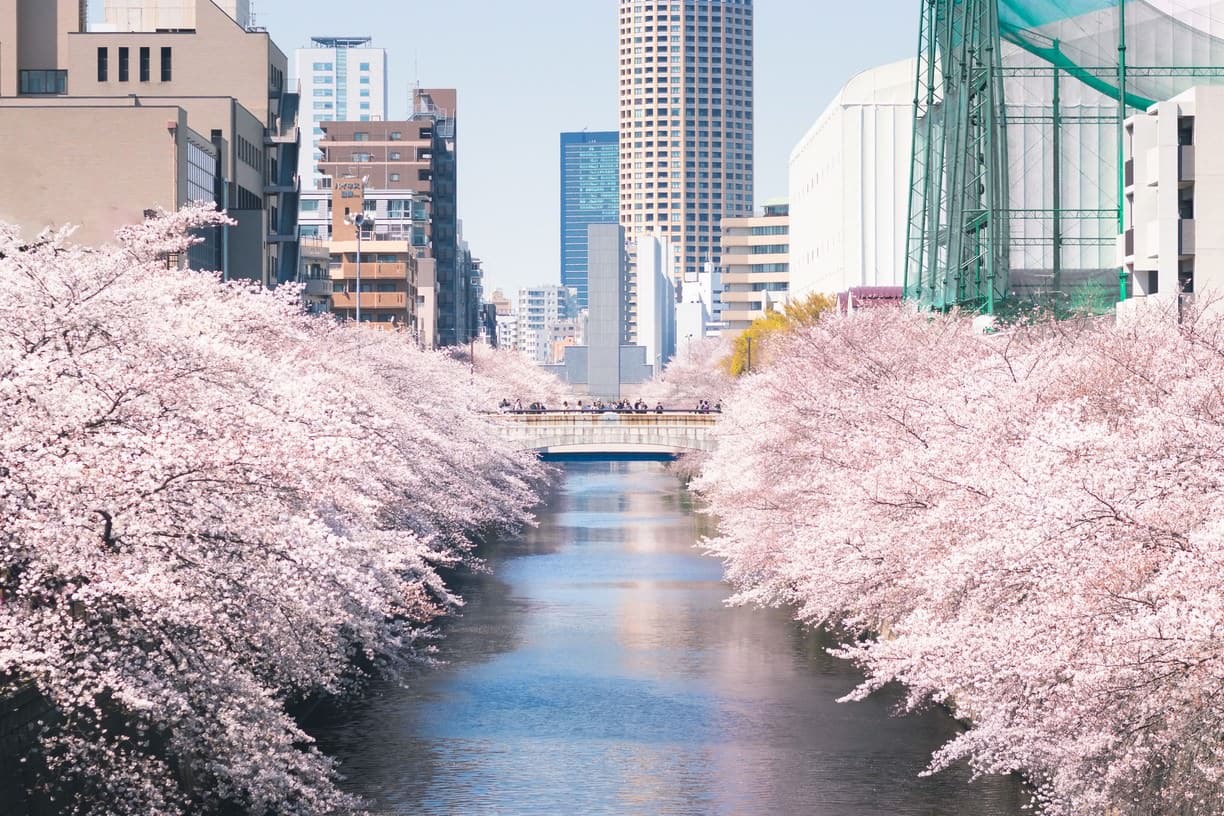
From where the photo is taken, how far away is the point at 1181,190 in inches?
2288

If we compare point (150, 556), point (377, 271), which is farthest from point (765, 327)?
point (150, 556)

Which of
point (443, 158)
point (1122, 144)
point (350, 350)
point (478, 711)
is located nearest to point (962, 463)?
point (478, 711)

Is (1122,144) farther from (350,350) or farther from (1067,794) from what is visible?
(1067,794)

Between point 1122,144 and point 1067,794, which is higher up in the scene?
point 1122,144

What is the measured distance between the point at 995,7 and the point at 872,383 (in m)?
29.7

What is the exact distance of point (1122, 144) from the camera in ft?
207

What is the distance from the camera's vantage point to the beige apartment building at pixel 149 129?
67562 millimetres

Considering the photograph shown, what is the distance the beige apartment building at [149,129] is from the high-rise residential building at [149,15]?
0.68 m

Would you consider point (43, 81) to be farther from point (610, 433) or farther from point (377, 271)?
point (377, 271)

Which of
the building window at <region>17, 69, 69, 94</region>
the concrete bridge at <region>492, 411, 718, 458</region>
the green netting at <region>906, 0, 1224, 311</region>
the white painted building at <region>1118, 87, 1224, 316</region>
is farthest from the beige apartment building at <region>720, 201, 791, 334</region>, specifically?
A: the white painted building at <region>1118, 87, 1224, 316</region>

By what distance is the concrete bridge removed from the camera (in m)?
100

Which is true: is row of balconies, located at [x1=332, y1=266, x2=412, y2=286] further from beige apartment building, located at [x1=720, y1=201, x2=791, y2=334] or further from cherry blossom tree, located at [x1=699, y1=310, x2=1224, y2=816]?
cherry blossom tree, located at [x1=699, y1=310, x2=1224, y2=816]

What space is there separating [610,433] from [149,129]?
132 ft

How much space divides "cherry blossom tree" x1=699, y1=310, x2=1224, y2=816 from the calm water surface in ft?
6.56
